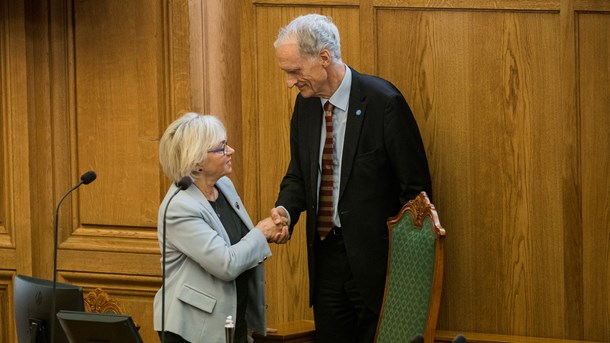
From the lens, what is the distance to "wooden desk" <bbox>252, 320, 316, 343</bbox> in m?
4.88

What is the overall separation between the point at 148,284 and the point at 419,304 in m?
1.69

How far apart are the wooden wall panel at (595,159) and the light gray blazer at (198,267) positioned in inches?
59.8

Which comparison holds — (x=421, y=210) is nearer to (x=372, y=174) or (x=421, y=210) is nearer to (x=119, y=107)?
(x=372, y=174)

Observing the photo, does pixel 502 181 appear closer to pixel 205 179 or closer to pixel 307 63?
pixel 307 63

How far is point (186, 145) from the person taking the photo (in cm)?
413

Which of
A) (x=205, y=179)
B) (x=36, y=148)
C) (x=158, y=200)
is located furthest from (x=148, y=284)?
(x=205, y=179)

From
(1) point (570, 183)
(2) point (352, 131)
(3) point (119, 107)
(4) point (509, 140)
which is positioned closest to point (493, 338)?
(1) point (570, 183)

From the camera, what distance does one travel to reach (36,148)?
552cm

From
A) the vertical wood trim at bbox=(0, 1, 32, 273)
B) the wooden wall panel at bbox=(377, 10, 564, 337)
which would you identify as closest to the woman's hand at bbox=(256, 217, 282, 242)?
the wooden wall panel at bbox=(377, 10, 564, 337)

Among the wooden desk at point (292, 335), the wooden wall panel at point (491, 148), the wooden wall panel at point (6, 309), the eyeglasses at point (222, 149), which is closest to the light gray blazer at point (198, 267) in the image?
the eyeglasses at point (222, 149)

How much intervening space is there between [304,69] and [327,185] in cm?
48

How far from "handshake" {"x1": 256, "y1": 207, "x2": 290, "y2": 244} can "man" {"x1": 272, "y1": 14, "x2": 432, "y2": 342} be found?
0.01 m

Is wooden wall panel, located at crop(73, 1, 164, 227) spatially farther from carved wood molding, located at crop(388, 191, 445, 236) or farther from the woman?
carved wood molding, located at crop(388, 191, 445, 236)

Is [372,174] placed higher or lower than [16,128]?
lower
